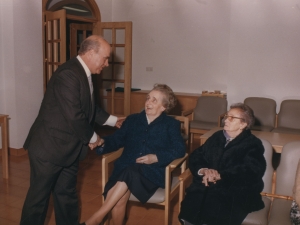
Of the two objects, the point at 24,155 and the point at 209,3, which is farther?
the point at 209,3

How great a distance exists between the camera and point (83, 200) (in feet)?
11.4

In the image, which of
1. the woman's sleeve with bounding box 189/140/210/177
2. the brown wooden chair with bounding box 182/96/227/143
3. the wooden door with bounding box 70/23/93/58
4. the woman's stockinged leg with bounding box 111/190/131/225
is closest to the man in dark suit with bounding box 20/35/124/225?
the woman's stockinged leg with bounding box 111/190/131/225

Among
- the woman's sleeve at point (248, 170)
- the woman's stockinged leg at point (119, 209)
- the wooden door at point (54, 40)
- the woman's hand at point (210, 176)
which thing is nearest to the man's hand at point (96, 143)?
the woman's stockinged leg at point (119, 209)

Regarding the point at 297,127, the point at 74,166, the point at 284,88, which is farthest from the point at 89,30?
the point at 74,166

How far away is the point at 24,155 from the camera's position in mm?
5051

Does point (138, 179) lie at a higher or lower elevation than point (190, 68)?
lower

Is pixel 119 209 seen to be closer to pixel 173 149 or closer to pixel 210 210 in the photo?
pixel 173 149

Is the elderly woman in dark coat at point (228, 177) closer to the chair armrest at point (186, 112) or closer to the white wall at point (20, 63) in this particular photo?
the chair armrest at point (186, 112)

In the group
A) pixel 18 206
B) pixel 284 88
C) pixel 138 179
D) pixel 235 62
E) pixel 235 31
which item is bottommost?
pixel 18 206

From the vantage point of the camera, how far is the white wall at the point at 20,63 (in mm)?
4781

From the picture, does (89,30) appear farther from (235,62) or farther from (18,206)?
(18,206)

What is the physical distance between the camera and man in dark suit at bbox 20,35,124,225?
7.49 ft

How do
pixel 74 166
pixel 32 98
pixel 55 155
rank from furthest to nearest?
pixel 32 98
pixel 74 166
pixel 55 155

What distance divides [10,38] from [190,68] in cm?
331
